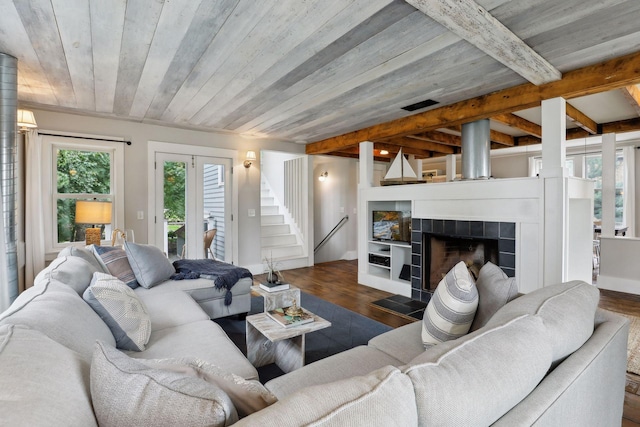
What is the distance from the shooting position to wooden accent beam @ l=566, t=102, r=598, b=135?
3.68 m

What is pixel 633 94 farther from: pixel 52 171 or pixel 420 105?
pixel 52 171

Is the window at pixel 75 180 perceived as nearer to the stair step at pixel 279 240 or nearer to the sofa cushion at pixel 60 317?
the stair step at pixel 279 240

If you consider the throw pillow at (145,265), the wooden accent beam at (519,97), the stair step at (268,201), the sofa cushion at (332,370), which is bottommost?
the sofa cushion at (332,370)

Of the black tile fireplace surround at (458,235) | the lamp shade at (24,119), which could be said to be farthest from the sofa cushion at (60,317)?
the black tile fireplace surround at (458,235)

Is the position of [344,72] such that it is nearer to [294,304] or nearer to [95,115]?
[294,304]

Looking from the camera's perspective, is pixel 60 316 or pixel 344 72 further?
pixel 344 72

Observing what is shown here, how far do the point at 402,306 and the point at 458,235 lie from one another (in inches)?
41.1

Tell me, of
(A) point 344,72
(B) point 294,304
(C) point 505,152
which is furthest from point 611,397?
(C) point 505,152

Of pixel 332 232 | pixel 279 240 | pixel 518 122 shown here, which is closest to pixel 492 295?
pixel 518 122

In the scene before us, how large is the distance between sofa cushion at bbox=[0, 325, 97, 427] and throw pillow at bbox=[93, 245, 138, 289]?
6.65ft

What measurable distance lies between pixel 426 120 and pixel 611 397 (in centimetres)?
312

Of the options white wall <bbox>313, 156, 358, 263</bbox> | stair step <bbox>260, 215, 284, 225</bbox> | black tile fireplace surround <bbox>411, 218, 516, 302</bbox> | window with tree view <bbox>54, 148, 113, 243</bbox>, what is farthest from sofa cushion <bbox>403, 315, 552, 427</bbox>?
white wall <bbox>313, 156, 358, 263</bbox>

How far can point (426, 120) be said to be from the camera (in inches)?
151

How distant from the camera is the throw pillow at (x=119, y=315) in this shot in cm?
167
